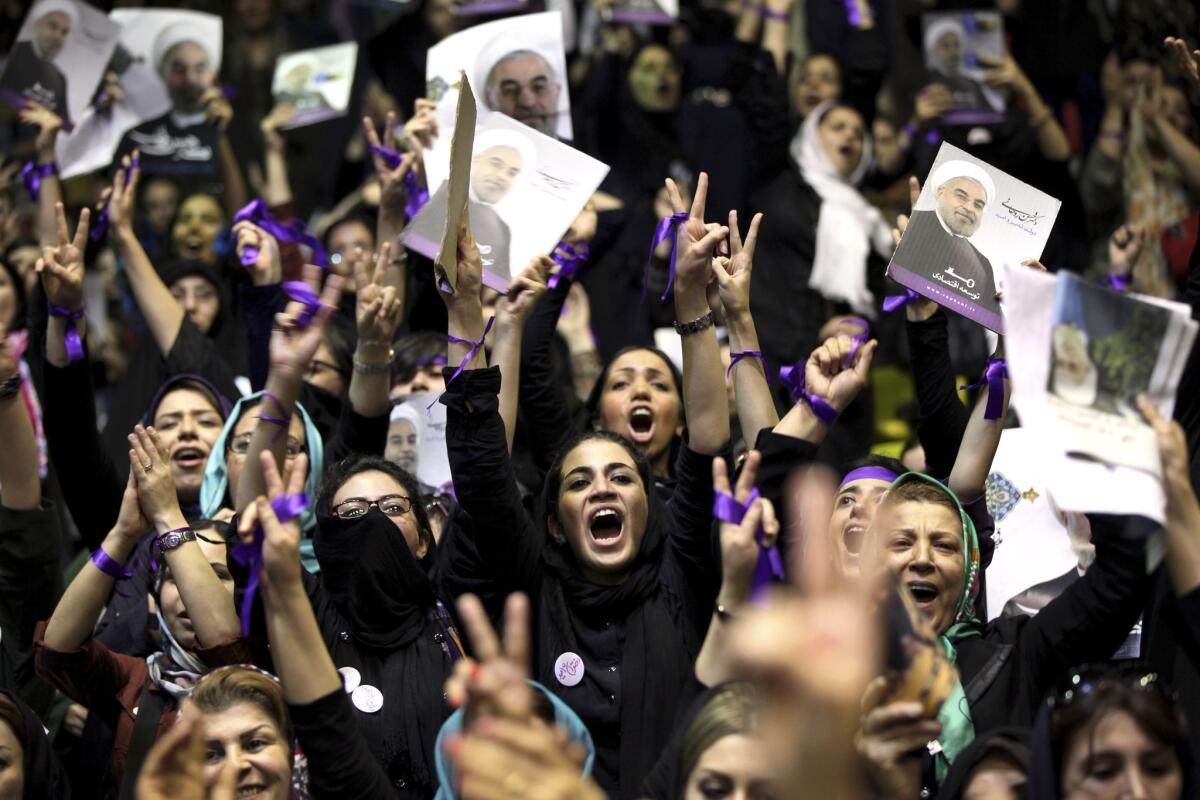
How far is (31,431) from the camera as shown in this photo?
13.6 feet

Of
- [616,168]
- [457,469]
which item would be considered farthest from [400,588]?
[616,168]

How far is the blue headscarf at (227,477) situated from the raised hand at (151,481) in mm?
682

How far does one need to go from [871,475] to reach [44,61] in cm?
363

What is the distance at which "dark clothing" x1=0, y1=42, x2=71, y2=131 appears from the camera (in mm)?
5812

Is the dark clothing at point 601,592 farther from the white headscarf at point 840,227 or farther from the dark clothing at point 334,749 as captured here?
the white headscarf at point 840,227

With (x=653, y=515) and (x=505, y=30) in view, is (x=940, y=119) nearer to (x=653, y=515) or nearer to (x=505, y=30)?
(x=505, y=30)

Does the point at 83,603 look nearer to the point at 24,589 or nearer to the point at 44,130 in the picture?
the point at 24,589

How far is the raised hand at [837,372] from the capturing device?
3.46 meters

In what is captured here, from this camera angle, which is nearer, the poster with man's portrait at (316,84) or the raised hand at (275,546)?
the raised hand at (275,546)

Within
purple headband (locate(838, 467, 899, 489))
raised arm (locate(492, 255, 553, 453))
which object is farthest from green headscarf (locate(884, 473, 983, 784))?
raised arm (locate(492, 255, 553, 453))

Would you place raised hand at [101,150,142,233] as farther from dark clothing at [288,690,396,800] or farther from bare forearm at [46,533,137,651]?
dark clothing at [288,690,396,800]

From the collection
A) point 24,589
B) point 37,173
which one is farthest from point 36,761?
point 37,173

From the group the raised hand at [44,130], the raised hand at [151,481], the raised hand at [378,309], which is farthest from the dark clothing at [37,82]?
the raised hand at [151,481]

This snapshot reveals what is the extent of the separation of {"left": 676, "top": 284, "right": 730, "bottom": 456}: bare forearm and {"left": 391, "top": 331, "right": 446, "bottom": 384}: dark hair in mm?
1404
